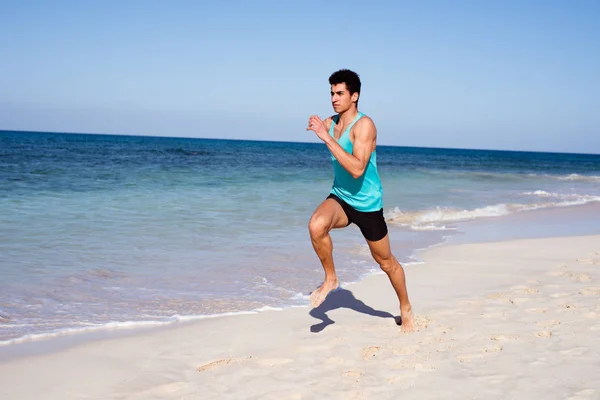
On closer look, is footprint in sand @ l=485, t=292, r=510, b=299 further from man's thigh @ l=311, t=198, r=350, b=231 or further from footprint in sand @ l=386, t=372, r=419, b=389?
footprint in sand @ l=386, t=372, r=419, b=389

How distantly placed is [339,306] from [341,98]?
209 centimetres

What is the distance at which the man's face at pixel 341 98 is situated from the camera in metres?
4.34

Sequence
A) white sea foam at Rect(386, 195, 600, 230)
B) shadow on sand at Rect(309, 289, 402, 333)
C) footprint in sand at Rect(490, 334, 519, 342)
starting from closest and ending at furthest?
footprint in sand at Rect(490, 334, 519, 342) < shadow on sand at Rect(309, 289, 402, 333) < white sea foam at Rect(386, 195, 600, 230)

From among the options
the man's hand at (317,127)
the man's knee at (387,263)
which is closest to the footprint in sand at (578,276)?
the man's knee at (387,263)

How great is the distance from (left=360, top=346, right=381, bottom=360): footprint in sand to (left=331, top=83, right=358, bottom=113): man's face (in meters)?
1.74

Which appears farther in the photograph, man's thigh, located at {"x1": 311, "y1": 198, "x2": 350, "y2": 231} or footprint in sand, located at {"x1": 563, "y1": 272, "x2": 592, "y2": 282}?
footprint in sand, located at {"x1": 563, "y1": 272, "x2": 592, "y2": 282}

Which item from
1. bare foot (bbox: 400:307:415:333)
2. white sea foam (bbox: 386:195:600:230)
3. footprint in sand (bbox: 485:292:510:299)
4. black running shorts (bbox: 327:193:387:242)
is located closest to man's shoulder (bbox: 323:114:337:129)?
black running shorts (bbox: 327:193:387:242)

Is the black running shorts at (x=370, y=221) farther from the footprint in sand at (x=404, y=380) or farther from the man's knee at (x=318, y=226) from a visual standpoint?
the footprint in sand at (x=404, y=380)

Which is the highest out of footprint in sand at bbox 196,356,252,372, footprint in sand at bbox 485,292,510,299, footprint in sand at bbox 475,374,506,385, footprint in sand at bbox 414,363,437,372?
footprint in sand at bbox 485,292,510,299

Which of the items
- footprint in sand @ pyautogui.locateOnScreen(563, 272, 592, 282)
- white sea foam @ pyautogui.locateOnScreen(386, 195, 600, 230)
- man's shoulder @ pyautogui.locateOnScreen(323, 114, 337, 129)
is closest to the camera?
man's shoulder @ pyautogui.locateOnScreen(323, 114, 337, 129)

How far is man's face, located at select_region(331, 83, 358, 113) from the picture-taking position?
14.2ft

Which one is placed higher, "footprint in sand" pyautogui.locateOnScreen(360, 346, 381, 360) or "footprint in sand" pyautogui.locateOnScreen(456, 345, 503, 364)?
"footprint in sand" pyautogui.locateOnScreen(456, 345, 503, 364)

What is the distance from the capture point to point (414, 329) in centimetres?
460

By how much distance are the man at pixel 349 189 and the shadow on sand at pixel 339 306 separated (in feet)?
1.65
